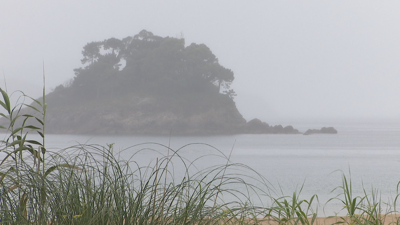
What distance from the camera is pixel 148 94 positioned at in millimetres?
45438

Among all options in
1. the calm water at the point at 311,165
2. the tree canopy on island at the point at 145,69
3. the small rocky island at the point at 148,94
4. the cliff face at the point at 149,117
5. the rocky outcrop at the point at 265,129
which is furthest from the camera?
the tree canopy on island at the point at 145,69

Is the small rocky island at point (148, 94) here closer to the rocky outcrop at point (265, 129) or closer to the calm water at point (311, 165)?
the rocky outcrop at point (265, 129)

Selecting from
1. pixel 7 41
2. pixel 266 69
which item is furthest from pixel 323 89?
pixel 7 41

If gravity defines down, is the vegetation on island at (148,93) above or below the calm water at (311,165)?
above

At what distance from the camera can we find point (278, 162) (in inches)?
805

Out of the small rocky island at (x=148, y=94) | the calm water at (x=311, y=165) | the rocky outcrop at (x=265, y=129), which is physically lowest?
the calm water at (x=311, y=165)

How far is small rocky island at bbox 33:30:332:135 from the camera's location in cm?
4009

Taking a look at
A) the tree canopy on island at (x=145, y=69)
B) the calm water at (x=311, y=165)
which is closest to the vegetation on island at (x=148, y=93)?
the tree canopy on island at (x=145, y=69)

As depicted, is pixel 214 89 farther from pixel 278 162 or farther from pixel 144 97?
pixel 278 162

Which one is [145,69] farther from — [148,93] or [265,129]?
[265,129]

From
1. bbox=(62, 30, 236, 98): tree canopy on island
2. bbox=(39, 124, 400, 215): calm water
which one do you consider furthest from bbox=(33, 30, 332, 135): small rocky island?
bbox=(39, 124, 400, 215): calm water

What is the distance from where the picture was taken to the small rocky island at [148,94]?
4009 cm

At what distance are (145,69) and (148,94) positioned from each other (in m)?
3.63

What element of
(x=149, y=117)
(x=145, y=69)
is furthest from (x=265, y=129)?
(x=145, y=69)
